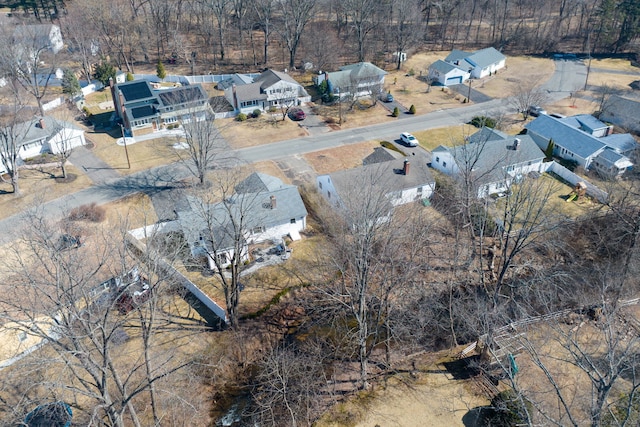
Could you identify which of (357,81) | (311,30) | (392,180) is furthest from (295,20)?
(392,180)

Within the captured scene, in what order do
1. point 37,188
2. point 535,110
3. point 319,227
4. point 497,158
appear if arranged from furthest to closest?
point 535,110 < point 497,158 < point 37,188 < point 319,227

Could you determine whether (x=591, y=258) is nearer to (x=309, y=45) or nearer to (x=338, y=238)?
(x=338, y=238)

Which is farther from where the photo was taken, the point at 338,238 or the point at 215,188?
the point at 215,188

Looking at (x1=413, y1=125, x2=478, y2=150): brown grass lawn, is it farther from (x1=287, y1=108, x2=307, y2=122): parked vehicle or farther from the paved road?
(x1=287, y1=108, x2=307, y2=122): parked vehicle

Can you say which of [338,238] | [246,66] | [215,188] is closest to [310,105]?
[246,66]

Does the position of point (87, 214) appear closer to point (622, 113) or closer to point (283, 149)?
point (283, 149)

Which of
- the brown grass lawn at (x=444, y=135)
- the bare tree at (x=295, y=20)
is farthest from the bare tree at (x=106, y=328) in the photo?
the bare tree at (x=295, y=20)
